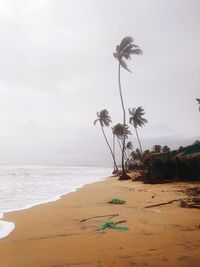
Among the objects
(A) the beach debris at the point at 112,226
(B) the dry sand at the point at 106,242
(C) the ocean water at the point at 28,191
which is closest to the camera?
(B) the dry sand at the point at 106,242

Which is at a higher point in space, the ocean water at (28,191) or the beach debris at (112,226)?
the ocean water at (28,191)

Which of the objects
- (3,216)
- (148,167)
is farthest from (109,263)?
(148,167)

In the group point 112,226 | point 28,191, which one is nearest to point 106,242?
point 112,226

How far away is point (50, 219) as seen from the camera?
20.5ft

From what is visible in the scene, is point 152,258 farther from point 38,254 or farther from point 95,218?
point 95,218

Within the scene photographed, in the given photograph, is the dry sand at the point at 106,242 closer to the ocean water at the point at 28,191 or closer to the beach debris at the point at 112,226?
the beach debris at the point at 112,226

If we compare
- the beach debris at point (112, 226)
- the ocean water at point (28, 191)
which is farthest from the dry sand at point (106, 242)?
the ocean water at point (28, 191)

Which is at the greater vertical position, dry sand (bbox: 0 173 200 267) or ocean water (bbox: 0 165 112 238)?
ocean water (bbox: 0 165 112 238)

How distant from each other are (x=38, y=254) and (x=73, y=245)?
22.8 inches

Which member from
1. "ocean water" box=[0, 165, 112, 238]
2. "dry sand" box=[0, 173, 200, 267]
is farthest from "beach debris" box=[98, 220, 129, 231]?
"ocean water" box=[0, 165, 112, 238]

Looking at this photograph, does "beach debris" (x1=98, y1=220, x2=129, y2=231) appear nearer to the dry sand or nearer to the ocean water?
the dry sand

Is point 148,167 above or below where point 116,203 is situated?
above

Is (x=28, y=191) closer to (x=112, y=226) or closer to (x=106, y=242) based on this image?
(x=112, y=226)

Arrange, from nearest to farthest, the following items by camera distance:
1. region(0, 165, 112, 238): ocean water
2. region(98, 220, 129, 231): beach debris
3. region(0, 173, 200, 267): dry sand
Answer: region(0, 173, 200, 267): dry sand → region(98, 220, 129, 231): beach debris → region(0, 165, 112, 238): ocean water
